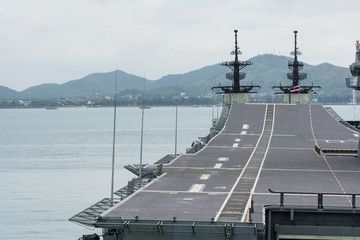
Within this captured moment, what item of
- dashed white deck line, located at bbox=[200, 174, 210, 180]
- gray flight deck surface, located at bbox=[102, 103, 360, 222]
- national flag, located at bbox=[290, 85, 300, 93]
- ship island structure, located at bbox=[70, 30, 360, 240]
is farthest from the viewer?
national flag, located at bbox=[290, 85, 300, 93]

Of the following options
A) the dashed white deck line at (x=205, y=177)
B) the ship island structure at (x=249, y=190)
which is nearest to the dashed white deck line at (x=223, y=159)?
the ship island structure at (x=249, y=190)

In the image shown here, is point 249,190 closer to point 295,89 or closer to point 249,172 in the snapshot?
point 249,172

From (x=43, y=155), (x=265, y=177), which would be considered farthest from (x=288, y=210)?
(x=43, y=155)

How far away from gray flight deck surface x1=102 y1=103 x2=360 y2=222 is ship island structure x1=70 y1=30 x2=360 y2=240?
52 millimetres

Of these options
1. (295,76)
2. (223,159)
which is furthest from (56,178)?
(295,76)

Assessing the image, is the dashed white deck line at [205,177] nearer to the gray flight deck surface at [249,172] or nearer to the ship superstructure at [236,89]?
the gray flight deck surface at [249,172]

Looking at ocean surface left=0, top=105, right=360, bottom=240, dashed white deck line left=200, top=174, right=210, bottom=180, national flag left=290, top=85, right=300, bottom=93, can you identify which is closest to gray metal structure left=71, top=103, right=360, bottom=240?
dashed white deck line left=200, top=174, right=210, bottom=180

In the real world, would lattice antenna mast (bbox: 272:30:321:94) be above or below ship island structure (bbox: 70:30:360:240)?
above

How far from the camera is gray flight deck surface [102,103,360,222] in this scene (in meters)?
30.3

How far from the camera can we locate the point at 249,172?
143 feet

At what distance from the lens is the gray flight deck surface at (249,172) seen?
30.3m

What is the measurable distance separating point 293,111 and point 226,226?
61.1 m

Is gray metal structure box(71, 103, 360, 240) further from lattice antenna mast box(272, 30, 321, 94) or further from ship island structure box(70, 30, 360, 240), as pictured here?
lattice antenna mast box(272, 30, 321, 94)

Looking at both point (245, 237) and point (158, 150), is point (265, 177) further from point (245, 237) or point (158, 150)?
point (158, 150)
